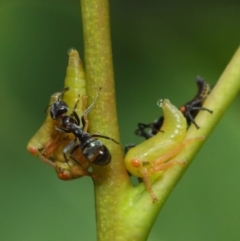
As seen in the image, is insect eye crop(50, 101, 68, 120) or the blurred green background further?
the blurred green background

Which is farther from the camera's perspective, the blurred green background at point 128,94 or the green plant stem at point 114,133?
the blurred green background at point 128,94

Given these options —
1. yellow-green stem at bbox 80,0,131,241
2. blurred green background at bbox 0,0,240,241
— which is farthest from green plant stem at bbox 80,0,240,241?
blurred green background at bbox 0,0,240,241

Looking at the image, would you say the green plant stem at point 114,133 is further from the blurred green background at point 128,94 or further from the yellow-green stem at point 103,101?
the blurred green background at point 128,94

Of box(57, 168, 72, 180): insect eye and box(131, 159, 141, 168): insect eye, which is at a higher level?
box(131, 159, 141, 168): insect eye

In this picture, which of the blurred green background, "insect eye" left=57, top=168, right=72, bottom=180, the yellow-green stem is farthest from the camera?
the blurred green background

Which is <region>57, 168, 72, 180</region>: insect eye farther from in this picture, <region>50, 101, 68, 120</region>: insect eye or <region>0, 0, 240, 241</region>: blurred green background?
<region>0, 0, 240, 241</region>: blurred green background

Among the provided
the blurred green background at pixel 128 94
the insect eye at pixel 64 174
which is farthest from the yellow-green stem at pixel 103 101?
the blurred green background at pixel 128 94

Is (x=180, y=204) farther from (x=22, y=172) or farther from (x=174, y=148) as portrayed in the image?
(x=174, y=148)
